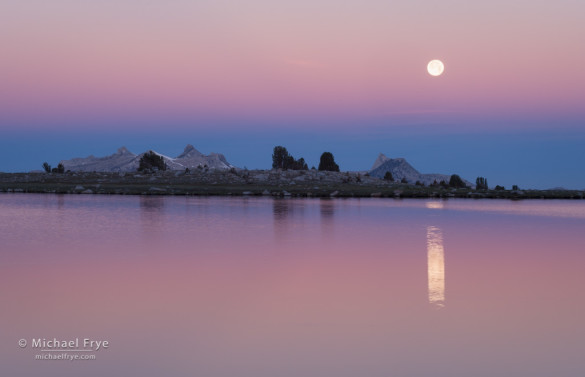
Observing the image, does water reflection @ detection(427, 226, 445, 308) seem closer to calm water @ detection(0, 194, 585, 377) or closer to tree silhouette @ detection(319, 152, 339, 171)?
calm water @ detection(0, 194, 585, 377)

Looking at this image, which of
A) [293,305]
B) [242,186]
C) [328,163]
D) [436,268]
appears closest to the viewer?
[293,305]

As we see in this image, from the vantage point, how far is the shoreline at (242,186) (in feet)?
246

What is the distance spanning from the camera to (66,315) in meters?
11.1

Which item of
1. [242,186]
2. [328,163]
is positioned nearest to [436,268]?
[242,186]

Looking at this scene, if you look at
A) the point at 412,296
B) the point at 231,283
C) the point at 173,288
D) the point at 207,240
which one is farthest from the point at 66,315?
the point at 207,240

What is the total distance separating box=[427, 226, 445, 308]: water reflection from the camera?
13.0 metres

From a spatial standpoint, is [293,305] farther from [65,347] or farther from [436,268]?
[436,268]

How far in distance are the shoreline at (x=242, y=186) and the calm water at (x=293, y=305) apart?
166 ft

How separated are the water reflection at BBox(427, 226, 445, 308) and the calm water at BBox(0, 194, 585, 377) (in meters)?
0.08

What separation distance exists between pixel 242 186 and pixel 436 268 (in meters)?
70.5

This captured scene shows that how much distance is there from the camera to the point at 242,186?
284ft

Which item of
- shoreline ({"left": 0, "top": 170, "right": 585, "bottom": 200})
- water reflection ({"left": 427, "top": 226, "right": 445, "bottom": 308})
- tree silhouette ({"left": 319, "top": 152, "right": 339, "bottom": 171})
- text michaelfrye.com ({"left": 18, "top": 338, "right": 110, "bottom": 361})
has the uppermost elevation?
tree silhouette ({"left": 319, "top": 152, "right": 339, "bottom": 171})

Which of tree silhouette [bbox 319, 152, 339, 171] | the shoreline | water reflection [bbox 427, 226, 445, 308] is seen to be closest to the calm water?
water reflection [bbox 427, 226, 445, 308]

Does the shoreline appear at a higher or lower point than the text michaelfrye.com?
higher
